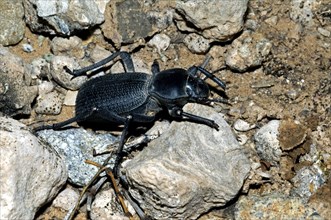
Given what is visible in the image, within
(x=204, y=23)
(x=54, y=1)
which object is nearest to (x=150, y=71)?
(x=204, y=23)

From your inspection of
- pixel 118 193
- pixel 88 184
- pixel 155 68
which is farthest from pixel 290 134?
pixel 88 184

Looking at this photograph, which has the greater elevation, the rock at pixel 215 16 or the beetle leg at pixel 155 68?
the rock at pixel 215 16

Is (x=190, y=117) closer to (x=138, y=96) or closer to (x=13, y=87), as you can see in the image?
(x=138, y=96)

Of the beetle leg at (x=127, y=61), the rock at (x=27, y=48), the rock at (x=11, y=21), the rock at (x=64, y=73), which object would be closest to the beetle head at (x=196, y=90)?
the beetle leg at (x=127, y=61)

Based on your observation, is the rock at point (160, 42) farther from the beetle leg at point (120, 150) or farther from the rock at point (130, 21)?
the beetle leg at point (120, 150)

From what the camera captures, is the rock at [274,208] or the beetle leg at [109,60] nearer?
the rock at [274,208]

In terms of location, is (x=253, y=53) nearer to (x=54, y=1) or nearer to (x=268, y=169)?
(x=268, y=169)

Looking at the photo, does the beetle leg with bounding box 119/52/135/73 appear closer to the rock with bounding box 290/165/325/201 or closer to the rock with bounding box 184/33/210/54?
the rock with bounding box 184/33/210/54
